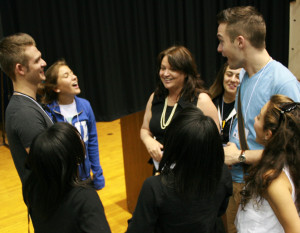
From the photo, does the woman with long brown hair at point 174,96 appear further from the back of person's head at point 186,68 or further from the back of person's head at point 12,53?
the back of person's head at point 12,53

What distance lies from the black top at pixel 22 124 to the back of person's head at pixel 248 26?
1.08 meters

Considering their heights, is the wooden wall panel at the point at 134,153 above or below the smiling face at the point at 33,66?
below

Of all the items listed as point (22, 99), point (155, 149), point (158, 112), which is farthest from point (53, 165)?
point (158, 112)

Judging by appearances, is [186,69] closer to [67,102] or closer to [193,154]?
[67,102]

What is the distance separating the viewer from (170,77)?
1983mm

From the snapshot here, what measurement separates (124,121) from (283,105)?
164 cm

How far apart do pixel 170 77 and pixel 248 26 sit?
1.93 ft

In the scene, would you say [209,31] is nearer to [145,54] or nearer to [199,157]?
[145,54]

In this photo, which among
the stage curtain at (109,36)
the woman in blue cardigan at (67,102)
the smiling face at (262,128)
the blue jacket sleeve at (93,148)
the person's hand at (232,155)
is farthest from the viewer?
the stage curtain at (109,36)

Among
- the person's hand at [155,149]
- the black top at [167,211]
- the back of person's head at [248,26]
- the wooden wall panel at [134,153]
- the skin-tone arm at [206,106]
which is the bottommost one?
the wooden wall panel at [134,153]

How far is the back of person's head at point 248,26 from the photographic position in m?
1.59

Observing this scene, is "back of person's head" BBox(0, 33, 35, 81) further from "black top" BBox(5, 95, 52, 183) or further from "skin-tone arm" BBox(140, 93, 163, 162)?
"skin-tone arm" BBox(140, 93, 163, 162)

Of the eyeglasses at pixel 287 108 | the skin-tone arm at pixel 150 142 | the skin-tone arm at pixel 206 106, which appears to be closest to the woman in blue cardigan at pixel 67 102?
the skin-tone arm at pixel 150 142

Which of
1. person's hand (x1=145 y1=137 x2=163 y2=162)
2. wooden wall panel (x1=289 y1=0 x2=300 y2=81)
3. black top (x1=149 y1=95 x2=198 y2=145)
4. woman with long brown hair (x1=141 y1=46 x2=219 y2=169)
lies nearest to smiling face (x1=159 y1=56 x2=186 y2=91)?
woman with long brown hair (x1=141 y1=46 x2=219 y2=169)
